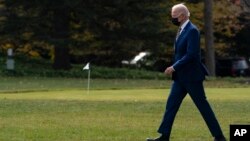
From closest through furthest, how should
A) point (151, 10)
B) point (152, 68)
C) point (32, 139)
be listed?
point (32, 139) < point (151, 10) < point (152, 68)

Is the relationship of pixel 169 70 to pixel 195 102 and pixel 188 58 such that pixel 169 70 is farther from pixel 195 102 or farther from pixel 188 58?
pixel 195 102

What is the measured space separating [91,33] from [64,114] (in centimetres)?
2444

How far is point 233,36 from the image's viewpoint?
2160 inches

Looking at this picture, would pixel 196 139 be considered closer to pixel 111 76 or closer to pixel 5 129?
pixel 5 129

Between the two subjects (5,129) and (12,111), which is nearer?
(5,129)

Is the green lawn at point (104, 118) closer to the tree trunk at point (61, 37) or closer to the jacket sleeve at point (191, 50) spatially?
the jacket sleeve at point (191, 50)

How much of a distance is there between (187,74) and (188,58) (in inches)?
12.7

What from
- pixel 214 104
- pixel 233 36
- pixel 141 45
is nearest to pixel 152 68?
pixel 233 36

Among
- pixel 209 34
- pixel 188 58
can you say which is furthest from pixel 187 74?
pixel 209 34

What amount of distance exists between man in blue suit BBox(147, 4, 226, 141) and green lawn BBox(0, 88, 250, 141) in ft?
1.96

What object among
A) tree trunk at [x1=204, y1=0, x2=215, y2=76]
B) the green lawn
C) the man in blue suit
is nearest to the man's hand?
the man in blue suit

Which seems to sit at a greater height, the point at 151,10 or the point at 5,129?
the point at 151,10

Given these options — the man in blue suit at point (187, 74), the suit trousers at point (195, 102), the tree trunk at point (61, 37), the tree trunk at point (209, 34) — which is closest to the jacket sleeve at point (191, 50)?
the man in blue suit at point (187, 74)

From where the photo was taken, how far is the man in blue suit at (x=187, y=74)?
40.2ft
